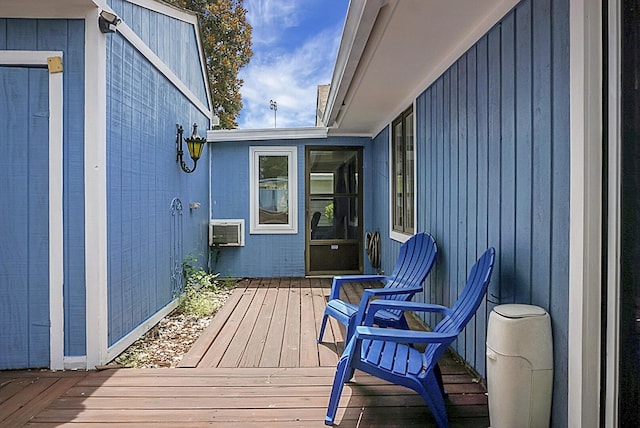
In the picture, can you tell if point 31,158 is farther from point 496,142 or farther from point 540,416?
point 540,416

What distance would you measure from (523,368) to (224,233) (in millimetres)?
4891

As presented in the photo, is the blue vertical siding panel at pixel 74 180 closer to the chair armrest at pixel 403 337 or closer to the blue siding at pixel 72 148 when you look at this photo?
the blue siding at pixel 72 148

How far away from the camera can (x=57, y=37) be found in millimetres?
2721

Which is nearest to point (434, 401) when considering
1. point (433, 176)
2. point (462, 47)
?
point (433, 176)

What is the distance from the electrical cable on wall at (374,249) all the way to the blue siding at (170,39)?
310 centimetres

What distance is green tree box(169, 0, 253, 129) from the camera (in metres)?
11.3

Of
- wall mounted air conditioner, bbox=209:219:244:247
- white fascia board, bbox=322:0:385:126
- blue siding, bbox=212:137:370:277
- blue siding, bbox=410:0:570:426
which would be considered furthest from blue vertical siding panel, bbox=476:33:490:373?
wall mounted air conditioner, bbox=209:219:244:247

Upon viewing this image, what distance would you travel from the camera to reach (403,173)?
4.62 metres

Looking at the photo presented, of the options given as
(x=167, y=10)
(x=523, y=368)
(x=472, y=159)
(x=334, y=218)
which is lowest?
(x=523, y=368)

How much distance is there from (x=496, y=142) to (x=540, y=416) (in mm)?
1403

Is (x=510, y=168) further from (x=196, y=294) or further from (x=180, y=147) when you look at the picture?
(x=196, y=294)

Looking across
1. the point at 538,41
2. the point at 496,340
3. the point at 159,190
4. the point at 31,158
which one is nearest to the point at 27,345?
the point at 31,158

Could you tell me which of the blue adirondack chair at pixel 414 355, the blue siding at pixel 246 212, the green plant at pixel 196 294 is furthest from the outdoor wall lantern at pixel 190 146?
the blue adirondack chair at pixel 414 355

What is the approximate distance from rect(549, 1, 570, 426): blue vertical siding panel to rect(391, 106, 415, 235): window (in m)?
2.31
